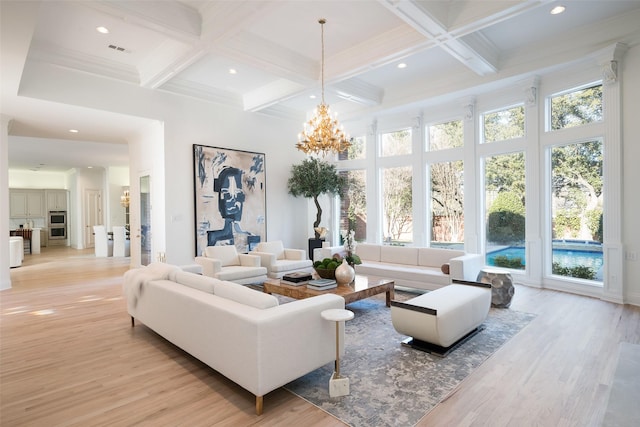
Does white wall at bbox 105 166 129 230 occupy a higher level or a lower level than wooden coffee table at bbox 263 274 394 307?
higher

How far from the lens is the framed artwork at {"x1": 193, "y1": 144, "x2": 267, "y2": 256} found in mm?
7172

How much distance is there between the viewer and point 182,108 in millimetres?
6957

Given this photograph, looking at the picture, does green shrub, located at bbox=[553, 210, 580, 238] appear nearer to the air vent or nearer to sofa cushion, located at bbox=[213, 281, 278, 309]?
sofa cushion, located at bbox=[213, 281, 278, 309]

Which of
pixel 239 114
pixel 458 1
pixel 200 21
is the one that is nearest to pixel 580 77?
pixel 458 1

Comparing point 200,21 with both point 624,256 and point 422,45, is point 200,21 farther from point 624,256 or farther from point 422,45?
point 624,256

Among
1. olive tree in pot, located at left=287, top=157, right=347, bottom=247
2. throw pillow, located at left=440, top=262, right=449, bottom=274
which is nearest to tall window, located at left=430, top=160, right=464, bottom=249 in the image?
throw pillow, located at left=440, top=262, right=449, bottom=274

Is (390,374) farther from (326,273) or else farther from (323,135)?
(323,135)

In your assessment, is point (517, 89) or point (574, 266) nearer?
point (574, 266)

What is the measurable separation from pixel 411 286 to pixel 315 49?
4109 mm

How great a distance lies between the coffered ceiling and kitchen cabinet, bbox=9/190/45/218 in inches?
363

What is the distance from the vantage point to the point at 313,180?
27.9ft

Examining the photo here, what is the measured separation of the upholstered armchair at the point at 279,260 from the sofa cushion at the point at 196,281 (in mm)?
2668

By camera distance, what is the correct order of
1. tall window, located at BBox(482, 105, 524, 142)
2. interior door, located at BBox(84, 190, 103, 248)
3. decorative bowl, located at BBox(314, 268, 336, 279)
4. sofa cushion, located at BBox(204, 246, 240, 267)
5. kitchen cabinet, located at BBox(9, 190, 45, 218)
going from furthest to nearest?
kitchen cabinet, located at BBox(9, 190, 45, 218) → interior door, located at BBox(84, 190, 103, 248) → tall window, located at BBox(482, 105, 524, 142) → sofa cushion, located at BBox(204, 246, 240, 267) → decorative bowl, located at BBox(314, 268, 336, 279)

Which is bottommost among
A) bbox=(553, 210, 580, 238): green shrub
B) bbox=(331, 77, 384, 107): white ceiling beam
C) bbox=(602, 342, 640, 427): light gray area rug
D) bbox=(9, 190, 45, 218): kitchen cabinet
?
bbox=(602, 342, 640, 427): light gray area rug
